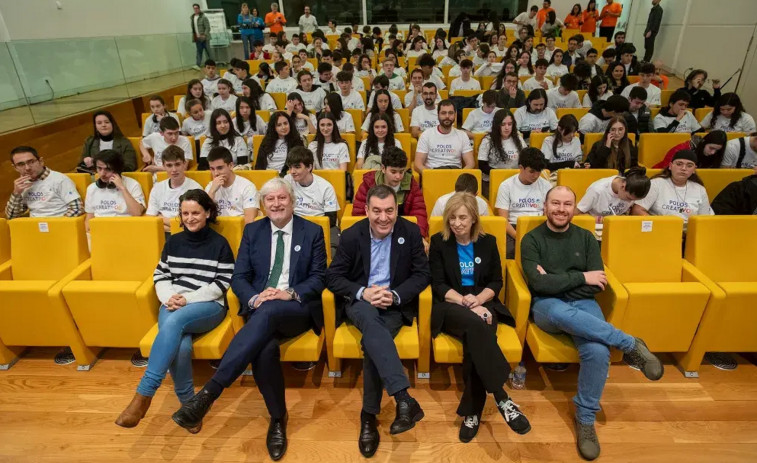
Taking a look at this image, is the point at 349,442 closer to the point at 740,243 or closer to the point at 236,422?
the point at 236,422

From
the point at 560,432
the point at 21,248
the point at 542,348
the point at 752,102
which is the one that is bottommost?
the point at 560,432

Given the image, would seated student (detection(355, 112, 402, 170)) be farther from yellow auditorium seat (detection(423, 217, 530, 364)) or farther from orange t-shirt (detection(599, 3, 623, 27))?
orange t-shirt (detection(599, 3, 623, 27))

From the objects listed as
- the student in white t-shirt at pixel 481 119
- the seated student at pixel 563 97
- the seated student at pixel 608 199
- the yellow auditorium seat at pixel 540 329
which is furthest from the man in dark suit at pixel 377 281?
the seated student at pixel 563 97

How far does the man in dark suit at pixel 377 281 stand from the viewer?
2.05 meters

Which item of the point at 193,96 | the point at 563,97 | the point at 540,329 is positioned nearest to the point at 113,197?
the point at 193,96

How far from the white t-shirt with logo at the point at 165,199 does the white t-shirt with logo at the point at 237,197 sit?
0.21 m

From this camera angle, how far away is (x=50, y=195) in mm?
3240

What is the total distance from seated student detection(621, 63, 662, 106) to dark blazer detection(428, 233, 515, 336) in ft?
13.5

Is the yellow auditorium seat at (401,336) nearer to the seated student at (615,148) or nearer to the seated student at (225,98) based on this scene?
the seated student at (615,148)

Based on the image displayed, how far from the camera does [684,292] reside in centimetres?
223

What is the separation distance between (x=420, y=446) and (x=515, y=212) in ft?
5.65

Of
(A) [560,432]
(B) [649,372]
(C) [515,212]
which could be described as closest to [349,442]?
(A) [560,432]

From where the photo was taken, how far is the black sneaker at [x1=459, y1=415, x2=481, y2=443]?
82.0 inches

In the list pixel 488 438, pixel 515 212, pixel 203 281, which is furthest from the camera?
pixel 515 212
